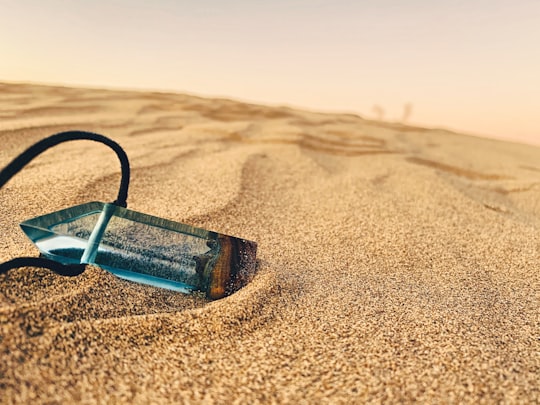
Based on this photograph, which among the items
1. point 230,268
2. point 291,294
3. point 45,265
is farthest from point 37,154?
point 291,294

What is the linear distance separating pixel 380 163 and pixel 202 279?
6.04 ft

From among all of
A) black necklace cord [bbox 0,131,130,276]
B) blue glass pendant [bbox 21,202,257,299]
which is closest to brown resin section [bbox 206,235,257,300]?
blue glass pendant [bbox 21,202,257,299]

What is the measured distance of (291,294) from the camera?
37.0 inches

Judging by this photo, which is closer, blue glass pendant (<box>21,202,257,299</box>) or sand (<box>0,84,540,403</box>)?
sand (<box>0,84,540,403</box>)

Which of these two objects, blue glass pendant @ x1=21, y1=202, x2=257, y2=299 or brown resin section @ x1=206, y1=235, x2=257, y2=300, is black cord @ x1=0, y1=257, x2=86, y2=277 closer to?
blue glass pendant @ x1=21, y1=202, x2=257, y2=299

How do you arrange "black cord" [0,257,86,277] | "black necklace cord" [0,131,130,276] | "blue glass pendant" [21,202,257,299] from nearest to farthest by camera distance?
"black necklace cord" [0,131,130,276]
"black cord" [0,257,86,277]
"blue glass pendant" [21,202,257,299]

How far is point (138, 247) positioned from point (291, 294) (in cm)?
33

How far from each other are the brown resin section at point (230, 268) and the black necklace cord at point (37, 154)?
23 cm

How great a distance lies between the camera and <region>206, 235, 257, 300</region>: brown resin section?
88 cm

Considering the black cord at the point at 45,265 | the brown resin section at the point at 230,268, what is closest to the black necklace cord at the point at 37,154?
the black cord at the point at 45,265

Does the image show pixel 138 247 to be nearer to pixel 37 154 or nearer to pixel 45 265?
pixel 45 265

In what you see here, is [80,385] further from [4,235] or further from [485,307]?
[485,307]

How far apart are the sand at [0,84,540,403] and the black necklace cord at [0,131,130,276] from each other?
0.10 feet

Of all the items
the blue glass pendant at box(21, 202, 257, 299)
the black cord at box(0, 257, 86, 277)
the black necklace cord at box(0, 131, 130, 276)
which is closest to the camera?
the black necklace cord at box(0, 131, 130, 276)
